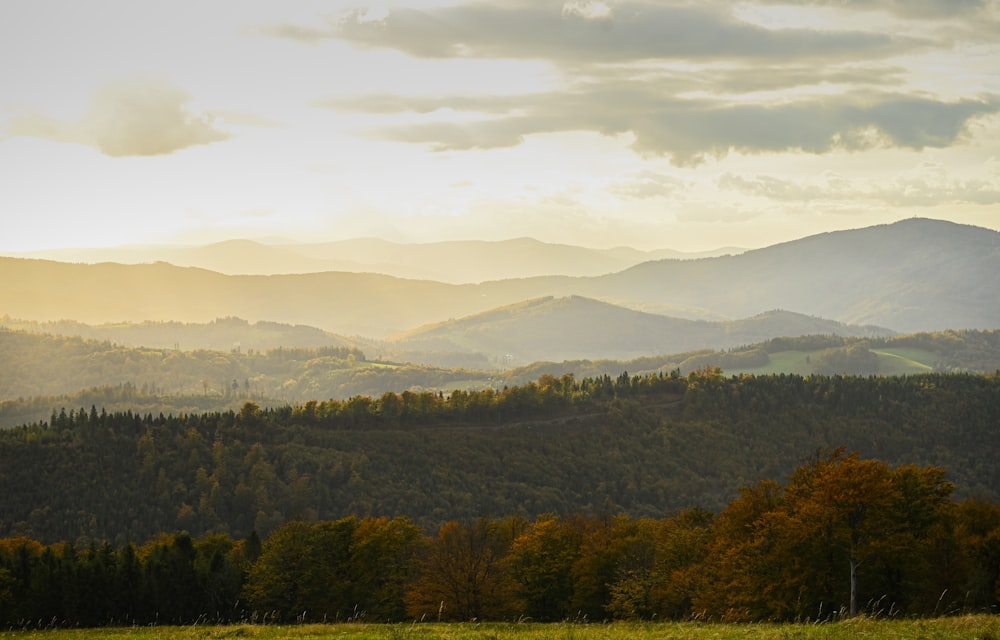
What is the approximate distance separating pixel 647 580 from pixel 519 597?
12.5 m

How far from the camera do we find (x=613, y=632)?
3816 cm

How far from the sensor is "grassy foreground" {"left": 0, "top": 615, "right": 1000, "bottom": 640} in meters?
33.8

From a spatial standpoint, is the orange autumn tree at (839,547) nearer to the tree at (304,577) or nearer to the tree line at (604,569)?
the tree line at (604,569)

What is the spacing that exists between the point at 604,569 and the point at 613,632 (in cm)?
4885

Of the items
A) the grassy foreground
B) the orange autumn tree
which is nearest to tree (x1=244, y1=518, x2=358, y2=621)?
the orange autumn tree

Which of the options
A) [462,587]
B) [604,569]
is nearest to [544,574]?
[604,569]

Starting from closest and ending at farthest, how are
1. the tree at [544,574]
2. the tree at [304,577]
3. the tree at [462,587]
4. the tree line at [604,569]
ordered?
the tree line at [604,569] → the tree at [462,587] → the tree at [304,577] → the tree at [544,574]

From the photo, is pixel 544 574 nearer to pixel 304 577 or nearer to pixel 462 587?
pixel 462 587

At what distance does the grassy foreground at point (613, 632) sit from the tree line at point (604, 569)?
12.7 m

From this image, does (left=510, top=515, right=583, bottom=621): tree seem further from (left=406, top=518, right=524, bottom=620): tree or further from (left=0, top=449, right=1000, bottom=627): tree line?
(left=406, top=518, right=524, bottom=620): tree

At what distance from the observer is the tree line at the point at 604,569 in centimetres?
5853

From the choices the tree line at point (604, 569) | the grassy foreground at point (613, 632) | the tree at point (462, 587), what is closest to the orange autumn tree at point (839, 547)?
the tree line at point (604, 569)

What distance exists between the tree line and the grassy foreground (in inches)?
502

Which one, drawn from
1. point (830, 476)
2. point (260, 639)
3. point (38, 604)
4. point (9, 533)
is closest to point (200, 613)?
point (38, 604)
